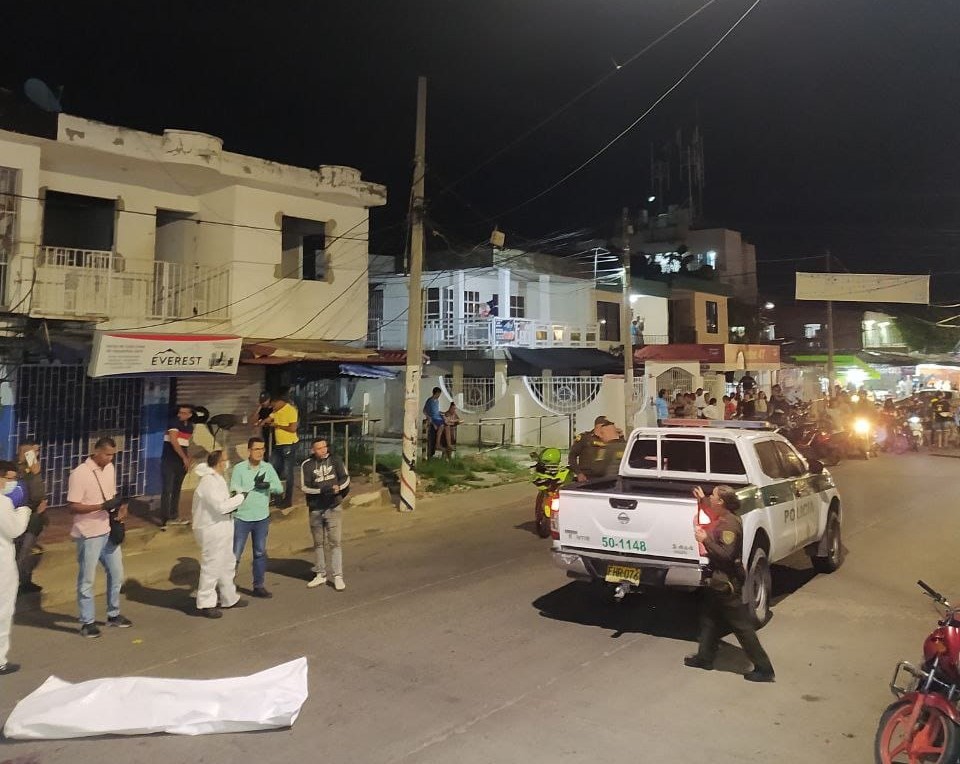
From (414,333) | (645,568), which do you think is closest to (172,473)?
(414,333)

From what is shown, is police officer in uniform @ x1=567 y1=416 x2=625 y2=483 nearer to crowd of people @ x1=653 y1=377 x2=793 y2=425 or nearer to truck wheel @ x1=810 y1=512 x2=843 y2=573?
truck wheel @ x1=810 y1=512 x2=843 y2=573

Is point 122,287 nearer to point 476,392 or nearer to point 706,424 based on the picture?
point 706,424

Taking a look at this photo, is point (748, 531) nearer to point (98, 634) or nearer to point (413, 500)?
point (98, 634)

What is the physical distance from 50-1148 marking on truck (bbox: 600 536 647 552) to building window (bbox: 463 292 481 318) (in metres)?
20.3

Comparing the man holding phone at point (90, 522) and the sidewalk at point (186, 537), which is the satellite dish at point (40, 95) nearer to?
the sidewalk at point (186, 537)

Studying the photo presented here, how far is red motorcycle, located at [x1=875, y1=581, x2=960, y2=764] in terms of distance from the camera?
364 cm

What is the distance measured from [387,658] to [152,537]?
5.45m

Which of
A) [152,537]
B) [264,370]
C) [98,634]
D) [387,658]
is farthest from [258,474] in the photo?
[264,370]

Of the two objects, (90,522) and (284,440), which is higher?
(284,440)

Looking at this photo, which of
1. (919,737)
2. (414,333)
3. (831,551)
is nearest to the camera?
(919,737)

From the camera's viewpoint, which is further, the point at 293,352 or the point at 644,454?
the point at 293,352

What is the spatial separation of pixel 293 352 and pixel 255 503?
18.3 ft

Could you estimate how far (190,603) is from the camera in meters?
7.48

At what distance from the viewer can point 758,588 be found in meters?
6.52
